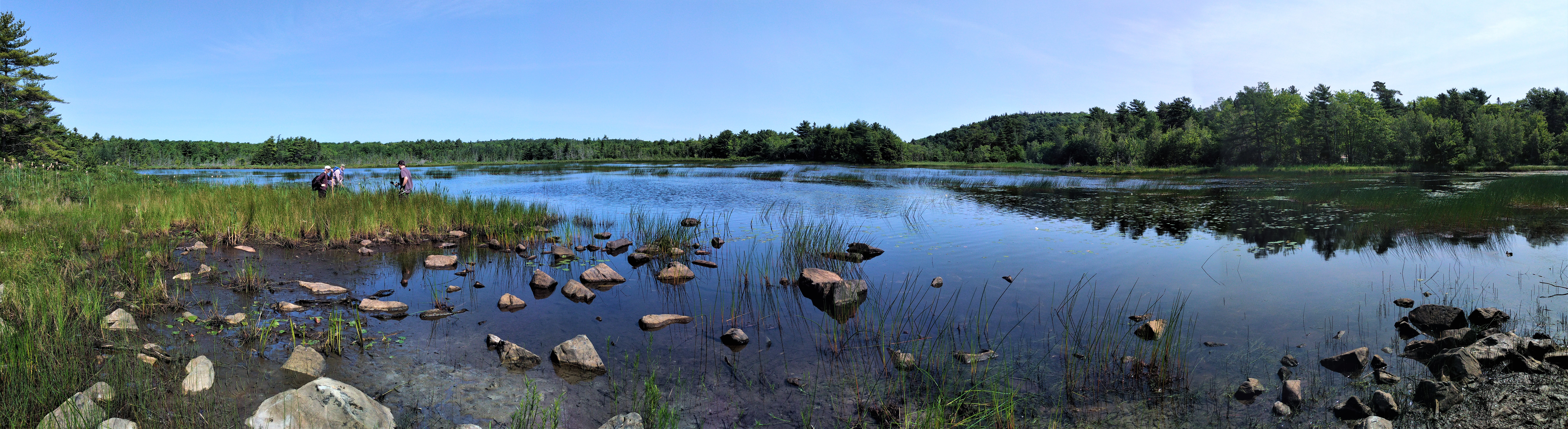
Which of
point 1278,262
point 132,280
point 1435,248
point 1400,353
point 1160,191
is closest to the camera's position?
point 1400,353

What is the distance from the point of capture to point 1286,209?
71.1ft

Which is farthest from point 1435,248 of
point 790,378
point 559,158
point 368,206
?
point 559,158

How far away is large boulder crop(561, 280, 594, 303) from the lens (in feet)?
28.2

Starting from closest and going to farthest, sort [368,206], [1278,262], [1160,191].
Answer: [1278,262] < [368,206] < [1160,191]

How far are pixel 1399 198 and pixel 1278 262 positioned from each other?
726 inches

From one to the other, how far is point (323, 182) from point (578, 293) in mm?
13188

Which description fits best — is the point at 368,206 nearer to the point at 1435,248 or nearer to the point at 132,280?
the point at 132,280

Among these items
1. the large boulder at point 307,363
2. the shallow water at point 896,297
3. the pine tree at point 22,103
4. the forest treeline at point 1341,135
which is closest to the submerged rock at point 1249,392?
the shallow water at point 896,297

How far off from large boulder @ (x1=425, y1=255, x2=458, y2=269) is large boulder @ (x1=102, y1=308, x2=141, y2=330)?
455 centimetres

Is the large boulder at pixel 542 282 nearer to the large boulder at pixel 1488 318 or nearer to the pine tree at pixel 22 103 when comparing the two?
the large boulder at pixel 1488 318

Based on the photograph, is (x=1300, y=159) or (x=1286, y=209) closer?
(x=1286, y=209)

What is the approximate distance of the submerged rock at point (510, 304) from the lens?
26.2 ft

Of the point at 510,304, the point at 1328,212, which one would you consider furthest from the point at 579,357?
the point at 1328,212

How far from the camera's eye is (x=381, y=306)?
7.59 m
